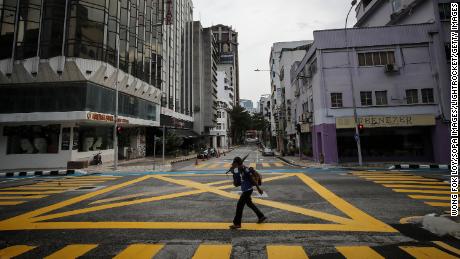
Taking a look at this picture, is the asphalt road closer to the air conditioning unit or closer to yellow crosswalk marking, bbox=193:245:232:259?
yellow crosswalk marking, bbox=193:245:232:259

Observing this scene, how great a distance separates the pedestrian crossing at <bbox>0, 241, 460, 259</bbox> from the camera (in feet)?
16.0

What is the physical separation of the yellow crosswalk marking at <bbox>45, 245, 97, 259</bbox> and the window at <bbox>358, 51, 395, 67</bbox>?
87.7 feet

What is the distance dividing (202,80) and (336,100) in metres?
47.6

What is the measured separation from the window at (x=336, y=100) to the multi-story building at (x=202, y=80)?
4383 cm

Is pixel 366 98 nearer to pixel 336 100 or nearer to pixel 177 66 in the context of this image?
pixel 336 100

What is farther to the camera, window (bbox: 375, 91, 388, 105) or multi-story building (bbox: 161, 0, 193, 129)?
multi-story building (bbox: 161, 0, 193, 129)

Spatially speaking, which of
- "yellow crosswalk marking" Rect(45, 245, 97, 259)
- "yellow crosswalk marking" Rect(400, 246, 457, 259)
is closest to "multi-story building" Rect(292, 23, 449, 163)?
"yellow crosswalk marking" Rect(400, 246, 457, 259)

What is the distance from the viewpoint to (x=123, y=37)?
1190 inches

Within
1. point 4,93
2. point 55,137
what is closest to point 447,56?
point 55,137

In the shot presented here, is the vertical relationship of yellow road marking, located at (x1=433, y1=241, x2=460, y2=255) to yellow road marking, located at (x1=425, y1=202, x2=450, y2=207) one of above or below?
below

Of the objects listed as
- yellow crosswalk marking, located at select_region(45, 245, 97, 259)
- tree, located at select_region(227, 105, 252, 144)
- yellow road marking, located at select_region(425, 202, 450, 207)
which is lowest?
yellow crosswalk marking, located at select_region(45, 245, 97, 259)

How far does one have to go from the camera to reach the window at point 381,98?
24.1m

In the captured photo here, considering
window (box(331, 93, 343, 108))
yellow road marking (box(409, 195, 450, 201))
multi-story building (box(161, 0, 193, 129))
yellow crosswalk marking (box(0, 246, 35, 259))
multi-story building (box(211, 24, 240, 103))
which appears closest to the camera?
yellow crosswalk marking (box(0, 246, 35, 259))

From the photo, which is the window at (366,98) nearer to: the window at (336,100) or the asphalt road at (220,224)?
the window at (336,100)
